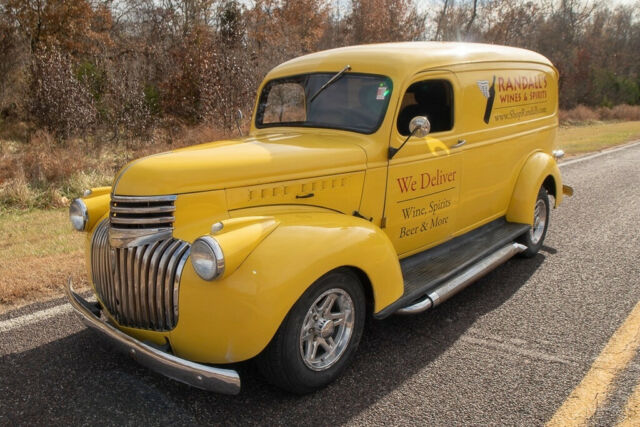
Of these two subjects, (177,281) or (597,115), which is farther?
(597,115)

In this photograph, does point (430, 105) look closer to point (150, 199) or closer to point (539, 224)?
point (539, 224)

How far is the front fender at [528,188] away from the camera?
16.1ft

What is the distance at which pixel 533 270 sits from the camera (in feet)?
15.6

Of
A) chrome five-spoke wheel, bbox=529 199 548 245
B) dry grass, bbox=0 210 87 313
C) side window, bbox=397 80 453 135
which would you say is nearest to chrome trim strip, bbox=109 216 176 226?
side window, bbox=397 80 453 135

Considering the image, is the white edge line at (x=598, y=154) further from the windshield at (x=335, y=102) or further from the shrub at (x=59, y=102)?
the shrub at (x=59, y=102)

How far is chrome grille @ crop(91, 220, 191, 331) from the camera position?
2.61m

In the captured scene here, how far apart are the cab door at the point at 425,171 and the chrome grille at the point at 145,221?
63.2 inches

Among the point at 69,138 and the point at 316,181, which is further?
the point at 69,138

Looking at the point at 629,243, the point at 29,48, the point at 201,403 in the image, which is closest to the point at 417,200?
the point at 201,403

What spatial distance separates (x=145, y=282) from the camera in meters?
2.69

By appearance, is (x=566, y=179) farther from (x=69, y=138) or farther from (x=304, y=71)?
(x=69, y=138)

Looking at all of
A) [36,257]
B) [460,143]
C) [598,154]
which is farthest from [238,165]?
[598,154]

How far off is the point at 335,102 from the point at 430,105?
78 centimetres

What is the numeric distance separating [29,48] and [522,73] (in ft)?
43.4
